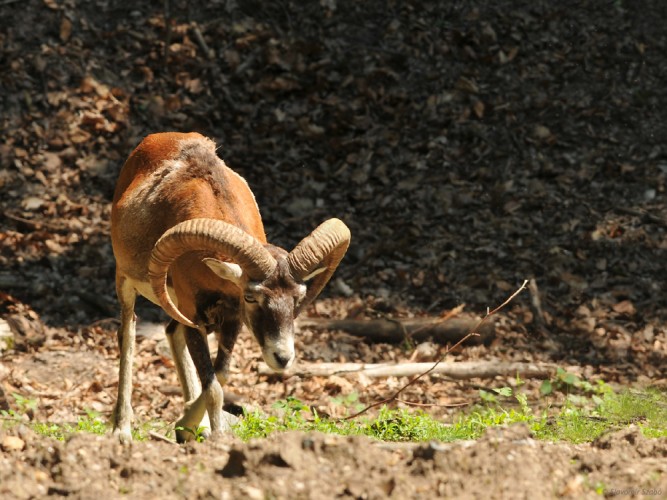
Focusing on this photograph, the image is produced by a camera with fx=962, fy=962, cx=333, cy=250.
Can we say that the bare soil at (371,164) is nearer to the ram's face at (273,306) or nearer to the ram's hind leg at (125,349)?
the ram's hind leg at (125,349)

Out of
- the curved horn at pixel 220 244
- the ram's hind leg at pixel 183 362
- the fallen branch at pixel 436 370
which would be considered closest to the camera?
the curved horn at pixel 220 244

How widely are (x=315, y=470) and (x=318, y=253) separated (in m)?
2.60

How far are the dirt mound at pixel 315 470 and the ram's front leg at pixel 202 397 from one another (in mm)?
1813

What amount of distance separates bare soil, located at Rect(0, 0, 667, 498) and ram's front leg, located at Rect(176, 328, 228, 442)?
185 cm

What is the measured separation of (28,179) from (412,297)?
18.6 ft

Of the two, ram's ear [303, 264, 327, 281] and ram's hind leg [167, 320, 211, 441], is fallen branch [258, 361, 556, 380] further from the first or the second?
ram's ear [303, 264, 327, 281]

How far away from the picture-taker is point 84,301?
1179 centimetres

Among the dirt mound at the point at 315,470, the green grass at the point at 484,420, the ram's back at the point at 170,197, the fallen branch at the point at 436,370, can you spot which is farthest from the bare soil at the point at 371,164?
the dirt mound at the point at 315,470

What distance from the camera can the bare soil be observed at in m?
10.9

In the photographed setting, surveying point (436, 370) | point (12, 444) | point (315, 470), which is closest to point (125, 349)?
point (436, 370)

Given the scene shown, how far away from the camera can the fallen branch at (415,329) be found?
1100cm

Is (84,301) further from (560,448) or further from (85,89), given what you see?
(560,448)

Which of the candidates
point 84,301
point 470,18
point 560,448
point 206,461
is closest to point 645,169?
point 470,18

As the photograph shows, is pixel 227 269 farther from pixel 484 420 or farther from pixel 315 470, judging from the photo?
pixel 315 470
